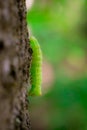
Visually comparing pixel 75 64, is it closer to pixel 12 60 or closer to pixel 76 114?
→ pixel 76 114

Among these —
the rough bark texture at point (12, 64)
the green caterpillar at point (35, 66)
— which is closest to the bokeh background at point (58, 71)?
the green caterpillar at point (35, 66)

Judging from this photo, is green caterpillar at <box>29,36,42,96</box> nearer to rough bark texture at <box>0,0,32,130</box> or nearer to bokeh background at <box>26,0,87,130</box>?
rough bark texture at <box>0,0,32,130</box>

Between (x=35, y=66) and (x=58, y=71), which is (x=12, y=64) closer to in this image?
(x=35, y=66)

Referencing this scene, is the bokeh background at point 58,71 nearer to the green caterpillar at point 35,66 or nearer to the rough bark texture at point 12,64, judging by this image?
the green caterpillar at point 35,66

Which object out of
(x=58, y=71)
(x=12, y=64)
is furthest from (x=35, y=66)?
(x=58, y=71)

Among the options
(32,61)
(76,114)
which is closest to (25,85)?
(32,61)
